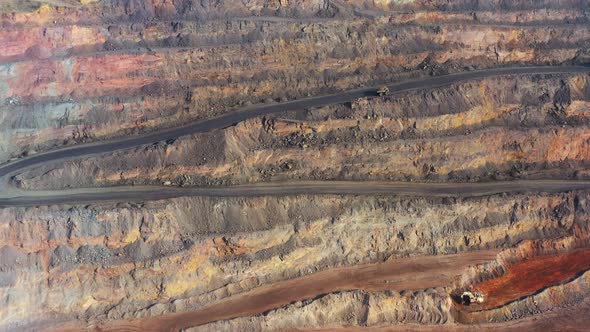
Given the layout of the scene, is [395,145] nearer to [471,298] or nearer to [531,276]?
[471,298]

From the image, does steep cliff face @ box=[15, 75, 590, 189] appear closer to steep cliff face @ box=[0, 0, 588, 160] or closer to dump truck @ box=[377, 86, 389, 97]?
dump truck @ box=[377, 86, 389, 97]

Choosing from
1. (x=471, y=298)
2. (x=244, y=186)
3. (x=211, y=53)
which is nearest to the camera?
(x=471, y=298)

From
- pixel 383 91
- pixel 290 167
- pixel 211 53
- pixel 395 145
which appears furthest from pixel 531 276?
pixel 211 53

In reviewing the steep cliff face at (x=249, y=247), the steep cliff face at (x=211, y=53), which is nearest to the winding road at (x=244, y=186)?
the steep cliff face at (x=249, y=247)

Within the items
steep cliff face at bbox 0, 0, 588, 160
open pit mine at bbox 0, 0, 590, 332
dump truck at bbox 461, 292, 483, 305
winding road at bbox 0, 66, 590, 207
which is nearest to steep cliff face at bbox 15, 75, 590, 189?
open pit mine at bbox 0, 0, 590, 332

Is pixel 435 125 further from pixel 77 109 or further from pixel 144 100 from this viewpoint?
pixel 77 109

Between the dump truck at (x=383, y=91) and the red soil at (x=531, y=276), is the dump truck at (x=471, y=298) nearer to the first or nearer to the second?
the red soil at (x=531, y=276)

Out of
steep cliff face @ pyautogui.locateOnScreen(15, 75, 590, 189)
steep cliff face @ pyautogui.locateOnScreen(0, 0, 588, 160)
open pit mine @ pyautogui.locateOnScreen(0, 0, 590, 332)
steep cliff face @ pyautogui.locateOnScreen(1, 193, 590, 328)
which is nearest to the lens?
steep cliff face @ pyautogui.locateOnScreen(1, 193, 590, 328)
